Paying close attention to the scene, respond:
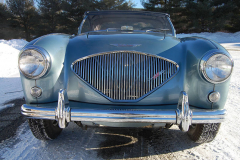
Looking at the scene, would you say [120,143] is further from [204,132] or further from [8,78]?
[8,78]

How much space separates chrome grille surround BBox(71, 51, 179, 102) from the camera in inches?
76.8

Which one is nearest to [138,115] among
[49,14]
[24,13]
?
[49,14]

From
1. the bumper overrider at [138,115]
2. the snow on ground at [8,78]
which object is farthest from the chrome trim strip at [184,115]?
the snow on ground at [8,78]

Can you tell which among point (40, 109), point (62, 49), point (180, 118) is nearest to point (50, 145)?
point (40, 109)

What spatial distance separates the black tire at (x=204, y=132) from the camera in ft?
6.87

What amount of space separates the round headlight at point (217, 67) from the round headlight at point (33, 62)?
156 centimetres

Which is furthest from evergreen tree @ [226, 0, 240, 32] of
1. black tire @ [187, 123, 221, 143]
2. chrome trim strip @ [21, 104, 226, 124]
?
chrome trim strip @ [21, 104, 226, 124]

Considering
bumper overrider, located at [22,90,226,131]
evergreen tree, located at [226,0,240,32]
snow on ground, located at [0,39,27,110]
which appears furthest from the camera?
evergreen tree, located at [226,0,240,32]

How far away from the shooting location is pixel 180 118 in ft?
5.54

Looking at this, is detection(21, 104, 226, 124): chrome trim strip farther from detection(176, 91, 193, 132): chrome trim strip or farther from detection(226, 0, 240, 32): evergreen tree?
detection(226, 0, 240, 32): evergreen tree

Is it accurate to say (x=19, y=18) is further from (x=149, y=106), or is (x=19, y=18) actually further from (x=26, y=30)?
(x=149, y=106)

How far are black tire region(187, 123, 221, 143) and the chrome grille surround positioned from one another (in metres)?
0.69

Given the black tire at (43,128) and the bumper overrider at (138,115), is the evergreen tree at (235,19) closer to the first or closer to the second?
the bumper overrider at (138,115)

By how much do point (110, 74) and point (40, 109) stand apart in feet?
2.40
